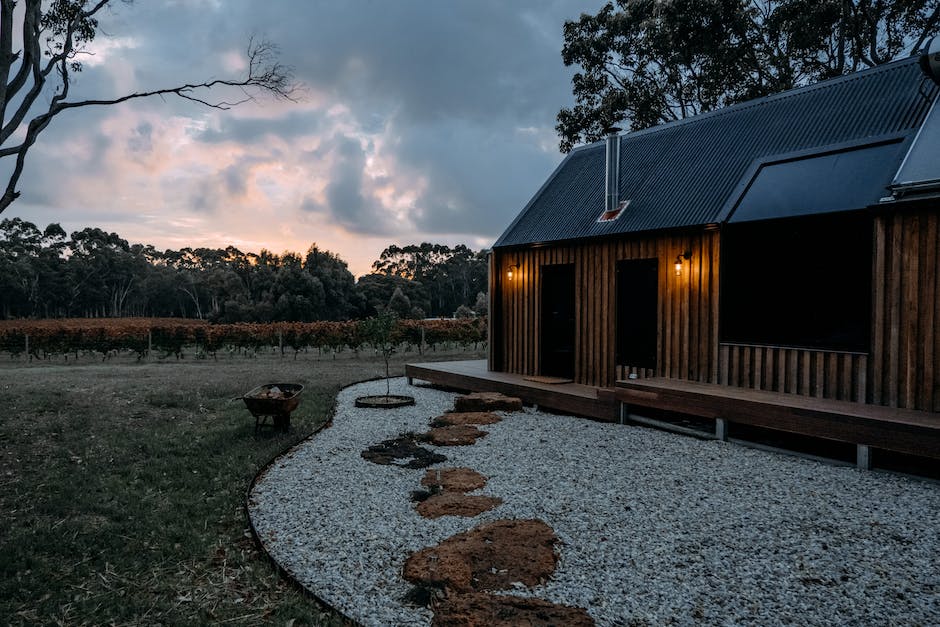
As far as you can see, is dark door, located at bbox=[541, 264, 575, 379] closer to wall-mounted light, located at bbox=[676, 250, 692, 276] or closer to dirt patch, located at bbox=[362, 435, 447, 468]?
wall-mounted light, located at bbox=[676, 250, 692, 276]

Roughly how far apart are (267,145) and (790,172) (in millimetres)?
13148

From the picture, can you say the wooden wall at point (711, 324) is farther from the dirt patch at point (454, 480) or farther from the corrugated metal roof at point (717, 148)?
the dirt patch at point (454, 480)

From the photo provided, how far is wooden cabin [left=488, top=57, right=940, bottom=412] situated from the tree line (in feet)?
76.1

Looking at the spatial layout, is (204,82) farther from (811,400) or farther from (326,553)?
(811,400)

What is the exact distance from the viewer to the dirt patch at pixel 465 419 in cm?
724

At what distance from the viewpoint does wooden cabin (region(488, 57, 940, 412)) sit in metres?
5.25

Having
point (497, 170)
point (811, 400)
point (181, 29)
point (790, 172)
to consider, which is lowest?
point (811, 400)

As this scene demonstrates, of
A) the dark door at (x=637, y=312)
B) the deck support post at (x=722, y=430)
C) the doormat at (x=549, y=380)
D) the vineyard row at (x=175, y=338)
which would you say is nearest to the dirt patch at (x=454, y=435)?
the doormat at (x=549, y=380)

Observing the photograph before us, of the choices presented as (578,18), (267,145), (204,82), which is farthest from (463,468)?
(578,18)

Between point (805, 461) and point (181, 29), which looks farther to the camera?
point (181, 29)

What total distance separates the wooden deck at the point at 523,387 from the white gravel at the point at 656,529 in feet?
4.12

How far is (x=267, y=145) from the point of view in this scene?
1470cm

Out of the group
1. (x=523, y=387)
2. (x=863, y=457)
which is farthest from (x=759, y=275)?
(x=523, y=387)

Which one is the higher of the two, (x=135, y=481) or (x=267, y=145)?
(x=267, y=145)
